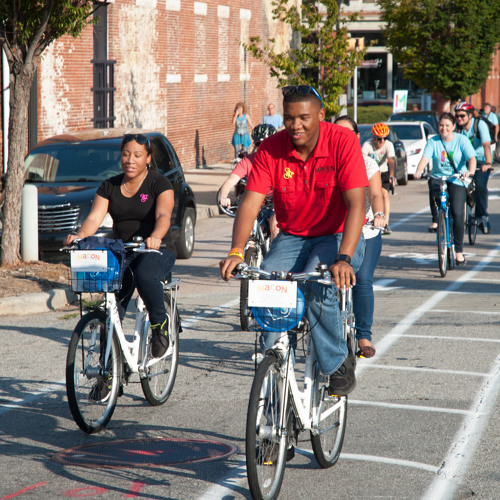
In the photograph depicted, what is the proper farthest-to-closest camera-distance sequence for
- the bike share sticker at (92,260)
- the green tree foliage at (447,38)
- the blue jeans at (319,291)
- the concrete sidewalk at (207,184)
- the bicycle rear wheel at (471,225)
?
1. the green tree foliage at (447,38)
2. the concrete sidewalk at (207,184)
3. the bicycle rear wheel at (471,225)
4. the bike share sticker at (92,260)
5. the blue jeans at (319,291)

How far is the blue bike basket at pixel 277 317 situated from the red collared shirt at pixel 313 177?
55 cm

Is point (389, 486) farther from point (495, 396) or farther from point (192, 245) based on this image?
point (192, 245)

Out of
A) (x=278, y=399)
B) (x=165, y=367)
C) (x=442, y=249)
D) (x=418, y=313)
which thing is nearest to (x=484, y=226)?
Answer: (x=442, y=249)

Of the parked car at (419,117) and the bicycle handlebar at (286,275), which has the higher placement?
the parked car at (419,117)

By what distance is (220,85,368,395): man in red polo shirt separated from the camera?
15.7ft

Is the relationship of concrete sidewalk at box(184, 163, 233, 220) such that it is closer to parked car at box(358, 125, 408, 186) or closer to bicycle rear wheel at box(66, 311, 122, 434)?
parked car at box(358, 125, 408, 186)

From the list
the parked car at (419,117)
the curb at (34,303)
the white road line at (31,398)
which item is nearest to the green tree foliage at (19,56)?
the curb at (34,303)

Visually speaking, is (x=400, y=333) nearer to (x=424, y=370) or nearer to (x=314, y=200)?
(x=424, y=370)

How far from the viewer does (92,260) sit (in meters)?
5.81

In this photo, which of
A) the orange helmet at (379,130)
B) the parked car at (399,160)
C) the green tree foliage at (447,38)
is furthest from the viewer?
the green tree foliage at (447,38)

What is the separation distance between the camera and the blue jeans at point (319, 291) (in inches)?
186

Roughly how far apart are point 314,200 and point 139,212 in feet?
6.34

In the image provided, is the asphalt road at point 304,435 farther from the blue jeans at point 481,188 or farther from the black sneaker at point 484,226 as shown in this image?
the black sneaker at point 484,226

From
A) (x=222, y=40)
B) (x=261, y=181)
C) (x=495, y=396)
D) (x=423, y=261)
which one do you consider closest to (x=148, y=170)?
(x=261, y=181)
